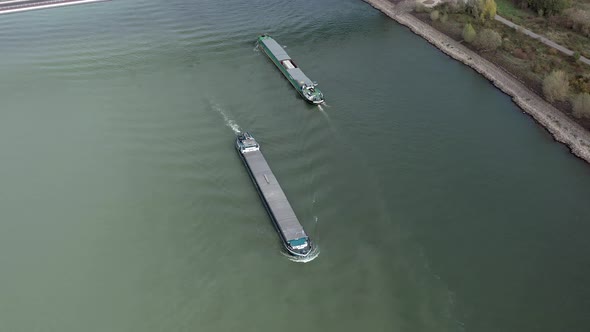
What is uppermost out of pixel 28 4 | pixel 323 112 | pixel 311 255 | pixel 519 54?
pixel 28 4

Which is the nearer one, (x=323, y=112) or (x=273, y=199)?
(x=273, y=199)

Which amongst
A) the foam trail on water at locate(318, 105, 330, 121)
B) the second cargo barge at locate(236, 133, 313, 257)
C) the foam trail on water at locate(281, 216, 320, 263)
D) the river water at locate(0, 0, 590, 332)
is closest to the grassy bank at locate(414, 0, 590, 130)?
the river water at locate(0, 0, 590, 332)

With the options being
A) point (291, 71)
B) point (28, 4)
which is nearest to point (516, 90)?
point (291, 71)

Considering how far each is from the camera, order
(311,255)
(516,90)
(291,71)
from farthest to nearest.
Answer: (291,71) → (516,90) → (311,255)

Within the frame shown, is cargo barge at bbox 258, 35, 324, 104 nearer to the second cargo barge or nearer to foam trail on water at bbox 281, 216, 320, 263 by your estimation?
the second cargo barge

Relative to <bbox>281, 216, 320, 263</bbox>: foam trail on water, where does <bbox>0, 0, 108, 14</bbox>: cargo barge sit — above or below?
above

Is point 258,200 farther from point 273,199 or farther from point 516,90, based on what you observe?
point 516,90

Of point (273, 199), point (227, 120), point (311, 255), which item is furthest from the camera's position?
point (227, 120)
